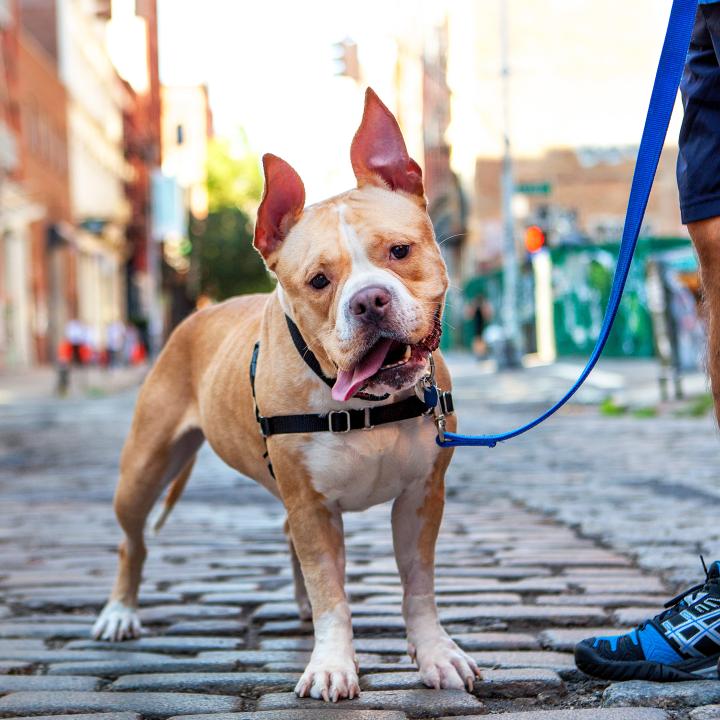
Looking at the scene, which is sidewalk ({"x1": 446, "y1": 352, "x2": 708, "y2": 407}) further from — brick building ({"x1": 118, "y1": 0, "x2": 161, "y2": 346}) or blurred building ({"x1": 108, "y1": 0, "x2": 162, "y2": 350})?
brick building ({"x1": 118, "y1": 0, "x2": 161, "y2": 346})

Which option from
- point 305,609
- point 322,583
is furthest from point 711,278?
point 305,609

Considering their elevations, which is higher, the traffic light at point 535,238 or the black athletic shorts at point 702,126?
the black athletic shorts at point 702,126

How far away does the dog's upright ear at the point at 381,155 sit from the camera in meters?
3.57

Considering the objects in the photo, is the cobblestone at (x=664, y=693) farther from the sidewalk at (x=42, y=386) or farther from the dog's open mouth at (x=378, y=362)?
the sidewalk at (x=42, y=386)

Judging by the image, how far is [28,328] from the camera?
1567 inches

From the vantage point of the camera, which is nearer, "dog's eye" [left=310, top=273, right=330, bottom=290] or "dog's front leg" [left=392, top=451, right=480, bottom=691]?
"dog's eye" [left=310, top=273, right=330, bottom=290]

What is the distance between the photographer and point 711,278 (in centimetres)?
326

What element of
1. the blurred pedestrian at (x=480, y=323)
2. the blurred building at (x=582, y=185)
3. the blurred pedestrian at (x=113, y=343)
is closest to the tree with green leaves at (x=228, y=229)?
the blurred building at (x=582, y=185)

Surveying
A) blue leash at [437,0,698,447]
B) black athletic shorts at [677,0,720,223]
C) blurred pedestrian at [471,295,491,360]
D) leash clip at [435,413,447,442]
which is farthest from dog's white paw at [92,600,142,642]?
blurred pedestrian at [471,295,491,360]

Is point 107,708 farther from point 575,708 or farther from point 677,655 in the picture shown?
point 677,655

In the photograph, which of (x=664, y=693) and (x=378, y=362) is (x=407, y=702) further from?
(x=378, y=362)

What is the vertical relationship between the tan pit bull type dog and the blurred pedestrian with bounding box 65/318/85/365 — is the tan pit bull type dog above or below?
above

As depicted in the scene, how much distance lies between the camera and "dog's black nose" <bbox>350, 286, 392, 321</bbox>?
3119 millimetres

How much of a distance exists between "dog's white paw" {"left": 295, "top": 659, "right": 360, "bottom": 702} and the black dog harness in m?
0.60
